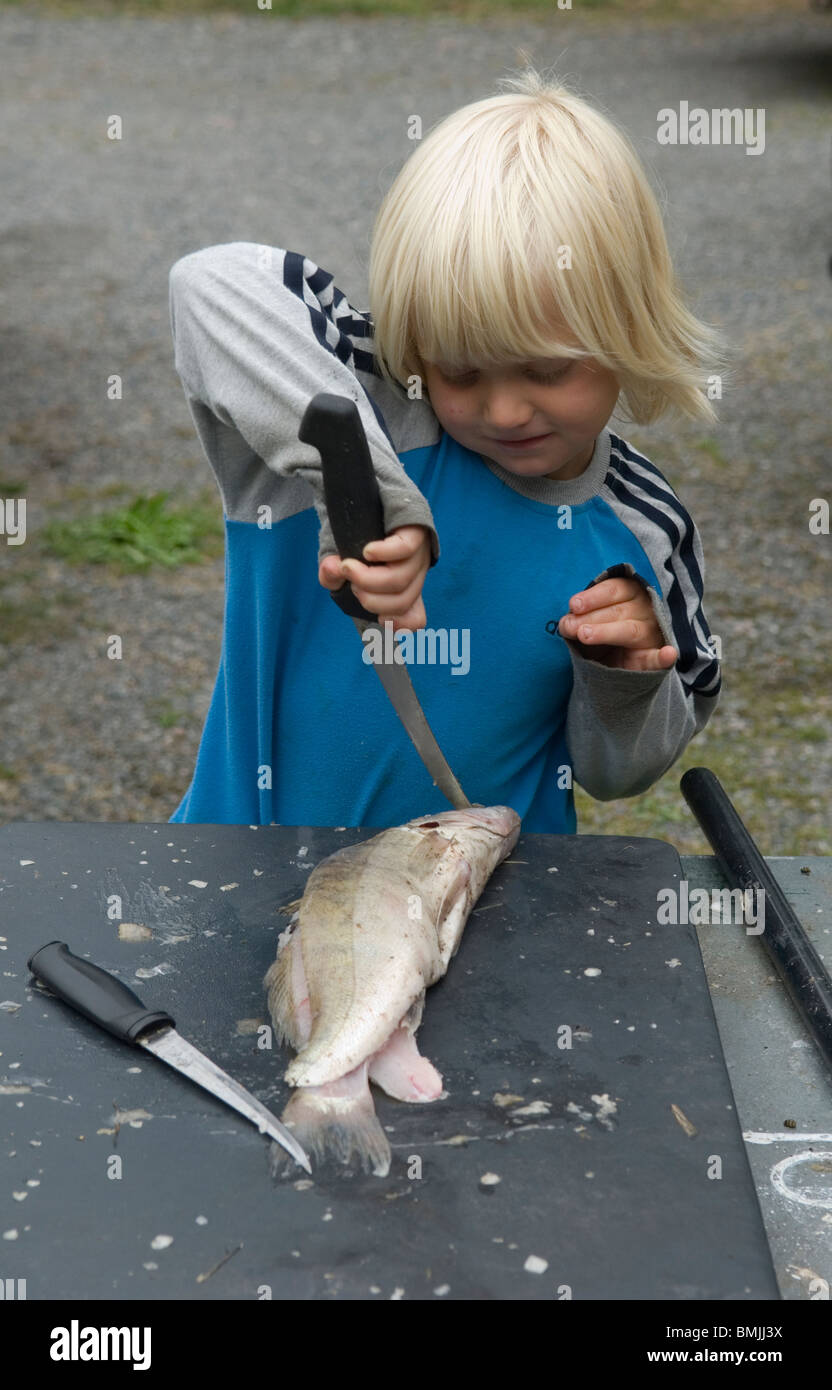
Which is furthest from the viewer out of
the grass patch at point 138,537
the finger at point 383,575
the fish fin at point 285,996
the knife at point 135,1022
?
the grass patch at point 138,537

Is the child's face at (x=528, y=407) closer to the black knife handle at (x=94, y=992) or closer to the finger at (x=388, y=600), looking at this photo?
the finger at (x=388, y=600)

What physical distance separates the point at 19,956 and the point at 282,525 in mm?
623

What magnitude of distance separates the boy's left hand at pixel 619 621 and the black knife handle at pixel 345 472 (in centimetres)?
24

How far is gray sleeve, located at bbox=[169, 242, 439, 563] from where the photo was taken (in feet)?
4.54

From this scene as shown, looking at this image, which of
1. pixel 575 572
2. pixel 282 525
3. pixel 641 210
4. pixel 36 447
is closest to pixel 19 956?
pixel 282 525

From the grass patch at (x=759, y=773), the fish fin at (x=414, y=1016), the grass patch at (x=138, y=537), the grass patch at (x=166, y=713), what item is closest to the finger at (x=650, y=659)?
the fish fin at (x=414, y=1016)

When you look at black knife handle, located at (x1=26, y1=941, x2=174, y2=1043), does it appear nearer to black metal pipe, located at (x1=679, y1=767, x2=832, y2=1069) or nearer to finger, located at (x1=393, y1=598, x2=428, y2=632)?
finger, located at (x1=393, y1=598, x2=428, y2=632)

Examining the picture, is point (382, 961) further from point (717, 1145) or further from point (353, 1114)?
point (717, 1145)

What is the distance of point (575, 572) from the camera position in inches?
67.7

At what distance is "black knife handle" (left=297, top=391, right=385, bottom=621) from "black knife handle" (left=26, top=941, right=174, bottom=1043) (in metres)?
0.45

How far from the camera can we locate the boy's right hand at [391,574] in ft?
4.33

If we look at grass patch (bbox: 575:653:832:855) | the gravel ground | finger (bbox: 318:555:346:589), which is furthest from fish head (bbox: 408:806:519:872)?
grass patch (bbox: 575:653:832:855)

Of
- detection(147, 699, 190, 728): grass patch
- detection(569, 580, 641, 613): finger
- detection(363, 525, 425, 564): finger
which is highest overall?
detection(363, 525, 425, 564): finger

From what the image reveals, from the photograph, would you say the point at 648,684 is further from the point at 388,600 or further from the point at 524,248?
the point at 524,248
